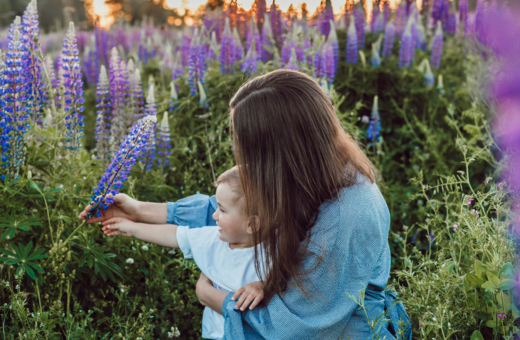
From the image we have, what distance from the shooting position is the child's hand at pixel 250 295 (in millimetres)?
1662

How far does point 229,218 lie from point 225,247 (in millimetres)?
201

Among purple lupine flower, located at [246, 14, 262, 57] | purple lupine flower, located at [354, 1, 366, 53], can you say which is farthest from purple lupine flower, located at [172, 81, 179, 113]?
purple lupine flower, located at [354, 1, 366, 53]

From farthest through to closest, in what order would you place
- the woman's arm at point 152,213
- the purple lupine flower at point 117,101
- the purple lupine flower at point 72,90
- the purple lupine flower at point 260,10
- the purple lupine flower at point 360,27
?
the purple lupine flower at point 360,27, the purple lupine flower at point 260,10, the purple lupine flower at point 117,101, the purple lupine flower at point 72,90, the woman's arm at point 152,213

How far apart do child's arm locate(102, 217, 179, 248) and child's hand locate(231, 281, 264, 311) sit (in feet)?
1.56

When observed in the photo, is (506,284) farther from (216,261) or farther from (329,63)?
(329,63)

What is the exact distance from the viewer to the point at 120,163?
192 centimetres

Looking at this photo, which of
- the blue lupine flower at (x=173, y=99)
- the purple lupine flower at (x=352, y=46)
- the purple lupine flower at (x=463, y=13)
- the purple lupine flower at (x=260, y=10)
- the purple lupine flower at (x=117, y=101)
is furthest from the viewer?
the purple lupine flower at (x=463, y=13)

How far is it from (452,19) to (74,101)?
4.54m

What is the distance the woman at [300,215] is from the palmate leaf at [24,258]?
837 mm

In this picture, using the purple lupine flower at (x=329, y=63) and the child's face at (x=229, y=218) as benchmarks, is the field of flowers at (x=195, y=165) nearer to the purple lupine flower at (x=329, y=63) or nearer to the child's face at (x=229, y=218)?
the purple lupine flower at (x=329, y=63)

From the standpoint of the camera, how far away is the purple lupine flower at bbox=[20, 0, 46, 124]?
2268mm

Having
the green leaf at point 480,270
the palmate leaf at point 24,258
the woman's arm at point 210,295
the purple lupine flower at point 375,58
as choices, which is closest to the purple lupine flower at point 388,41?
the purple lupine flower at point 375,58

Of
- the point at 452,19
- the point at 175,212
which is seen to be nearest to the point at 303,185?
the point at 175,212

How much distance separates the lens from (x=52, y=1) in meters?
22.6
